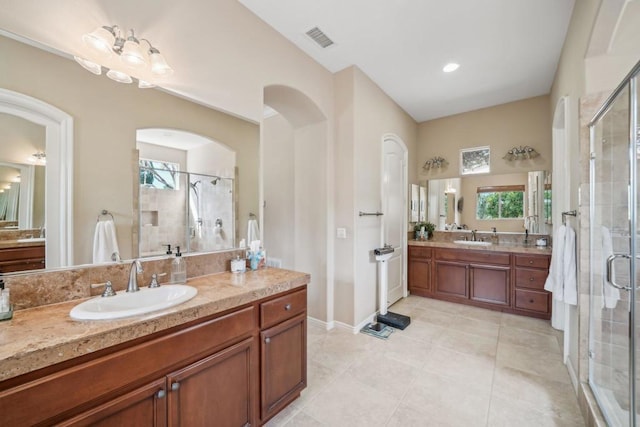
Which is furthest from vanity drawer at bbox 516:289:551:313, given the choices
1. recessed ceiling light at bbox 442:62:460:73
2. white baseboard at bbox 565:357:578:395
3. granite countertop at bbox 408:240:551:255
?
recessed ceiling light at bbox 442:62:460:73

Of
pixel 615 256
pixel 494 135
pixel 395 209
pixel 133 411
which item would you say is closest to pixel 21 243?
pixel 133 411

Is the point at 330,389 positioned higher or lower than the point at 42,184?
lower

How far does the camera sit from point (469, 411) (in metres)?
1.83

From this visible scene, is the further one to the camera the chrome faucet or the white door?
the white door

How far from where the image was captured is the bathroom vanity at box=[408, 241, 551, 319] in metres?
3.34

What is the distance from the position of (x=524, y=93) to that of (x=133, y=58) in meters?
4.61

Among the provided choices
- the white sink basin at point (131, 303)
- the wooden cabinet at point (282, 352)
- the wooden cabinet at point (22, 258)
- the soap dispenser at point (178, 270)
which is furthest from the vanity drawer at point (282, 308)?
the wooden cabinet at point (22, 258)

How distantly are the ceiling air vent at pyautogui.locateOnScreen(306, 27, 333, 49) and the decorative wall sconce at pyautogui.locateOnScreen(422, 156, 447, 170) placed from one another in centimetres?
289

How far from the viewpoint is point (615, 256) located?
61.8 inches

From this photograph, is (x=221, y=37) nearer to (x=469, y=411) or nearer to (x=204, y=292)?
(x=204, y=292)

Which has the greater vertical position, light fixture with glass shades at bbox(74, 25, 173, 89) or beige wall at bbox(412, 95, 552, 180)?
beige wall at bbox(412, 95, 552, 180)

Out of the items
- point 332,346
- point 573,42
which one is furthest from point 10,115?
point 573,42

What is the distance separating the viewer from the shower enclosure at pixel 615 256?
1494 mm

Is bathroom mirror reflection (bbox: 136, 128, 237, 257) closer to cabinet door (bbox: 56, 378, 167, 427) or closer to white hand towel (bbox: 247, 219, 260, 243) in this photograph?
white hand towel (bbox: 247, 219, 260, 243)
